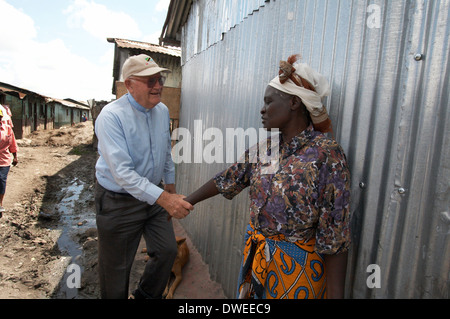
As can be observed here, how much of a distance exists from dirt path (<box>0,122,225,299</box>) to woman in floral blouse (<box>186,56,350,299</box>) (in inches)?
84.9

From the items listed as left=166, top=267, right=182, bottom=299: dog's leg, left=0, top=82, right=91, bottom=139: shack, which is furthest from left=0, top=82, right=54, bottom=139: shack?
left=166, top=267, right=182, bottom=299: dog's leg

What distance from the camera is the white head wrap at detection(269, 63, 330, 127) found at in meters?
1.63

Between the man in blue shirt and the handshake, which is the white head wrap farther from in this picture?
the man in blue shirt

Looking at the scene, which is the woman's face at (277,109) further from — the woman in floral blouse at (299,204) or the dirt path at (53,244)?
the dirt path at (53,244)

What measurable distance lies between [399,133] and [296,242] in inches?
29.7

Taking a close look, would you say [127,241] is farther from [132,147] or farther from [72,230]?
[72,230]

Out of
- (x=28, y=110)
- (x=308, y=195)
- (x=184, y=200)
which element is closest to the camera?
(x=308, y=195)

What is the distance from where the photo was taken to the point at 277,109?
172 centimetres

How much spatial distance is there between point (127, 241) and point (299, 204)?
1911 millimetres

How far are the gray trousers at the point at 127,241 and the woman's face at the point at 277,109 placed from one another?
158 centimetres

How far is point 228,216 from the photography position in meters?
3.50

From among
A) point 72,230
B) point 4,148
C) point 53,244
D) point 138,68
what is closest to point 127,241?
point 138,68

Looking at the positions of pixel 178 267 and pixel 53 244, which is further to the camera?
pixel 53 244

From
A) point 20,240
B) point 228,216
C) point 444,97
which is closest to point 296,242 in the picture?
point 444,97
